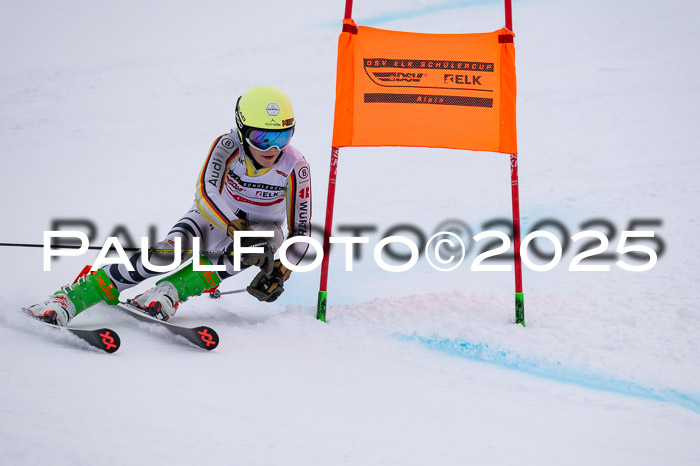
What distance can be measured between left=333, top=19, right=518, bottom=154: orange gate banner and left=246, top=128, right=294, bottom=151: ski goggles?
0.58 meters

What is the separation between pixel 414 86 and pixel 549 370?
2.09m

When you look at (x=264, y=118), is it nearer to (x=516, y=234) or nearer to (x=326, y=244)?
(x=326, y=244)

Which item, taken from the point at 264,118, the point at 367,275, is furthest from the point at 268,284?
the point at 367,275

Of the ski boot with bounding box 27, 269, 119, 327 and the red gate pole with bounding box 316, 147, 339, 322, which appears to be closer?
the ski boot with bounding box 27, 269, 119, 327

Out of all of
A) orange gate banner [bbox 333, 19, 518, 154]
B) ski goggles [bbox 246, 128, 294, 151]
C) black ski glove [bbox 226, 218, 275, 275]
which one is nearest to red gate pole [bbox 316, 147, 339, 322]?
orange gate banner [bbox 333, 19, 518, 154]

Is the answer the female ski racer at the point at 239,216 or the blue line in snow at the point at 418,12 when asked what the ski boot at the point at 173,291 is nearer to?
the female ski racer at the point at 239,216

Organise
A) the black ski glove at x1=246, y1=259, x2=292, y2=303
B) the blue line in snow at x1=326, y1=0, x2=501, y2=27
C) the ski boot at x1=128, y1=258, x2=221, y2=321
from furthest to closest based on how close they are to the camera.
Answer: the blue line in snow at x1=326, y1=0, x2=501, y2=27 → the black ski glove at x1=246, y1=259, x2=292, y2=303 → the ski boot at x1=128, y1=258, x2=221, y2=321

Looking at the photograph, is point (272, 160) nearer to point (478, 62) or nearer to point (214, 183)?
point (214, 183)

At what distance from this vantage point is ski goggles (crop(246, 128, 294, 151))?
177 inches

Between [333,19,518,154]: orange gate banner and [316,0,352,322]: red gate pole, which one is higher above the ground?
[333,19,518,154]: orange gate banner

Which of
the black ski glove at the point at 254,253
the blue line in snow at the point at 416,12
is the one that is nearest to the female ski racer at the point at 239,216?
the black ski glove at the point at 254,253

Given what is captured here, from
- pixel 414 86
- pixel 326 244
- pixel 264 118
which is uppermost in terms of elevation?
pixel 414 86

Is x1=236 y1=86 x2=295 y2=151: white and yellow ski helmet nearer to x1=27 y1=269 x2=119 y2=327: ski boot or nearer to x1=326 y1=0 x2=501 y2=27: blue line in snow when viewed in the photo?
x1=27 y1=269 x2=119 y2=327: ski boot

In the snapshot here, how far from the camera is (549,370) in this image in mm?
4398
